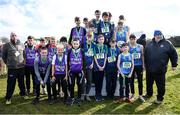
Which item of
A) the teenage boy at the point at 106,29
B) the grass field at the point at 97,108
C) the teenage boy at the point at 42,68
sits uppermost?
the teenage boy at the point at 106,29

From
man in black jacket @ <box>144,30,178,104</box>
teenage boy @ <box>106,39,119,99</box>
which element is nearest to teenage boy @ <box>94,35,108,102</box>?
teenage boy @ <box>106,39,119,99</box>

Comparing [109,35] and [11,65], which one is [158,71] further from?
[11,65]

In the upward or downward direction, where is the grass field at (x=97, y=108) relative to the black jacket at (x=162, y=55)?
downward

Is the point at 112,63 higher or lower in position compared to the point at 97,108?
higher

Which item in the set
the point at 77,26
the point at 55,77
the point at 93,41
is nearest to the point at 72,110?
the point at 55,77

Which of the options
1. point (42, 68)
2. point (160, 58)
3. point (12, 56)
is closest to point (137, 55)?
point (160, 58)

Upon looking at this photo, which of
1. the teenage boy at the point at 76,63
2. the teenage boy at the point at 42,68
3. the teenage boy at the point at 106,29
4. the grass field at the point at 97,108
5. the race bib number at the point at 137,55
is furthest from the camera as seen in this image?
the teenage boy at the point at 106,29

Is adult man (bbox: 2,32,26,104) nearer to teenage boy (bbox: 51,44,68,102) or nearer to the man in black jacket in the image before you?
teenage boy (bbox: 51,44,68,102)

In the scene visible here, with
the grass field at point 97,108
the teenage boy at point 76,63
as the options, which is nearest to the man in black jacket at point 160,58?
the grass field at point 97,108

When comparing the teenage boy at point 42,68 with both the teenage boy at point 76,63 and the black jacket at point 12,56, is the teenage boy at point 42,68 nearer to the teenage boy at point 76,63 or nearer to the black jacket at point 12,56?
the black jacket at point 12,56

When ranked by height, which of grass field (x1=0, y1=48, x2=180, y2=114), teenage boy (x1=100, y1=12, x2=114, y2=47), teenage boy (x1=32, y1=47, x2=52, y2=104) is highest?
teenage boy (x1=100, y1=12, x2=114, y2=47)

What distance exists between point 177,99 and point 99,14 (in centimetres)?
379

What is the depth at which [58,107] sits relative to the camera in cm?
945

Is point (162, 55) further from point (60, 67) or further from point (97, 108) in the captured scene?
point (60, 67)
